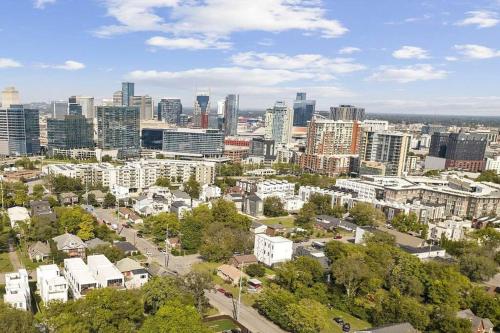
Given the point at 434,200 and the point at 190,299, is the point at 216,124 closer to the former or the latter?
the point at 434,200

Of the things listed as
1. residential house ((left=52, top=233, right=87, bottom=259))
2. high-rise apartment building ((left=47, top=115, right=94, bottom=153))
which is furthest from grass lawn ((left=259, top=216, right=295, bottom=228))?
high-rise apartment building ((left=47, top=115, right=94, bottom=153))

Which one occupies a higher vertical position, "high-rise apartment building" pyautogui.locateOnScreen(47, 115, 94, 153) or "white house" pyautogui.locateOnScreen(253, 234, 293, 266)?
"high-rise apartment building" pyautogui.locateOnScreen(47, 115, 94, 153)

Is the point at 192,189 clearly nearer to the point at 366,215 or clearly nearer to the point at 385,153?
the point at 366,215

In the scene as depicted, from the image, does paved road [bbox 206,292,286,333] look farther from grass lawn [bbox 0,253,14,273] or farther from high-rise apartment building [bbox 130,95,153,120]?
high-rise apartment building [bbox 130,95,153,120]

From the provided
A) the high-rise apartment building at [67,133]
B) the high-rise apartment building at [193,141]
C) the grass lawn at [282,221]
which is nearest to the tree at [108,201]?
the grass lawn at [282,221]

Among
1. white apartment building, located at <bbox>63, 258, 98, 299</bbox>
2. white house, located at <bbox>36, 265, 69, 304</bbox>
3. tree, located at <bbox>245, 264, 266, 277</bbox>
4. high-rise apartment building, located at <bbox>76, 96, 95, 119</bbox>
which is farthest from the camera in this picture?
high-rise apartment building, located at <bbox>76, 96, 95, 119</bbox>

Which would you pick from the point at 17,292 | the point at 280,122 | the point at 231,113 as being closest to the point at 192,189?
the point at 17,292
